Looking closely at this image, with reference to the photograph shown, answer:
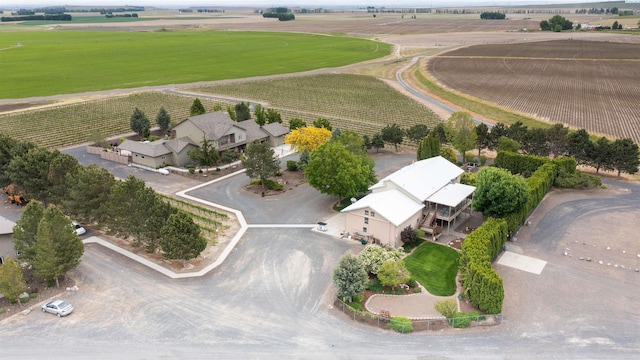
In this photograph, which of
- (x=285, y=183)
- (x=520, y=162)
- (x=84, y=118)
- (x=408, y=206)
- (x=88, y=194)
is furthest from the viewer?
(x=84, y=118)

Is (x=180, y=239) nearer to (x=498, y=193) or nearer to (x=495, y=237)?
(x=495, y=237)

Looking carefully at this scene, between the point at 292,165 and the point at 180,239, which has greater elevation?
the point at 180,239

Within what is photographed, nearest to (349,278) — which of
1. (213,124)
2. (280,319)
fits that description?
(280,319)

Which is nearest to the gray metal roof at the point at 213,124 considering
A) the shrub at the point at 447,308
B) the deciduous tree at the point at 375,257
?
the deciduous tree at the point at 375,257

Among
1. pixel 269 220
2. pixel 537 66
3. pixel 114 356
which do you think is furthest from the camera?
pixel 537 66

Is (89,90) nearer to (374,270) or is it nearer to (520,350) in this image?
(374,270)

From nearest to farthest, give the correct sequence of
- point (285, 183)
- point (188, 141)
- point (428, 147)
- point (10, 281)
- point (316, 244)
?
point (10, 281) < point (316, 244) < point (285, 183) < point (428, 147) < point (188, 141)

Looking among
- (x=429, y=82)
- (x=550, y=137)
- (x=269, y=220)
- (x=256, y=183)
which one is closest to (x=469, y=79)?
(x=429, y=82)
